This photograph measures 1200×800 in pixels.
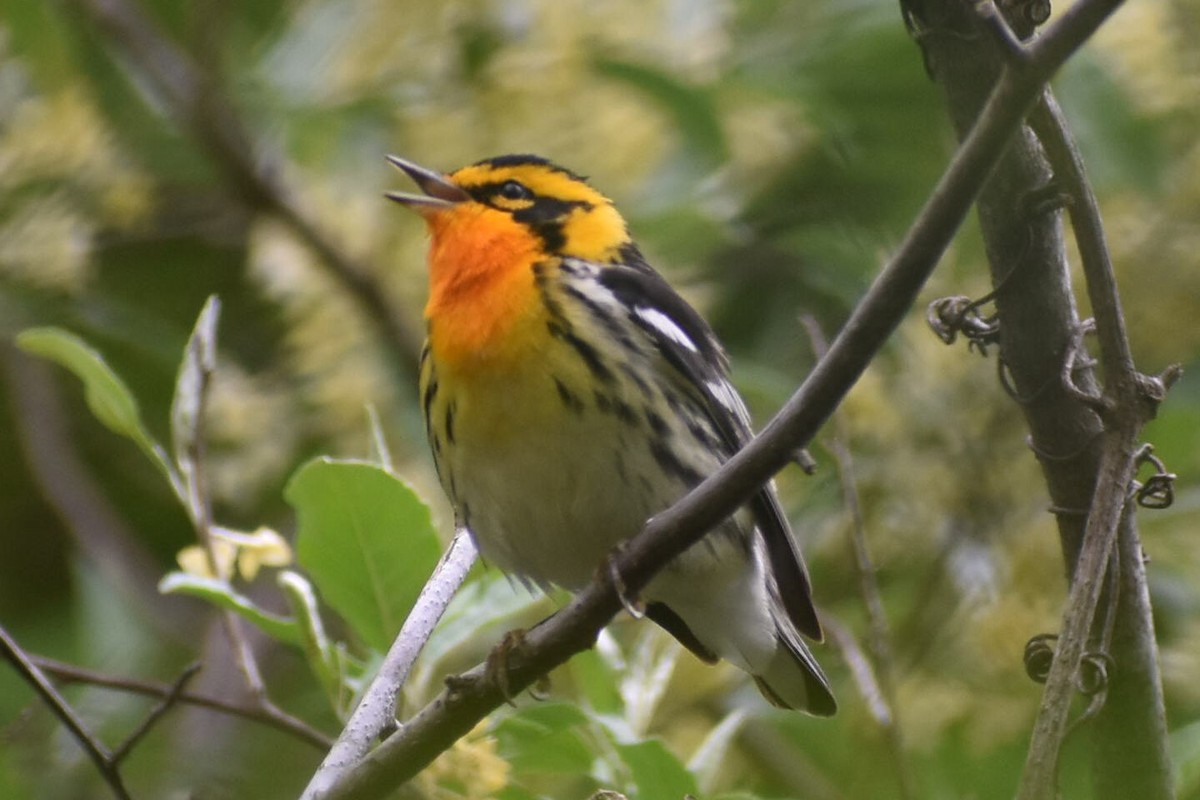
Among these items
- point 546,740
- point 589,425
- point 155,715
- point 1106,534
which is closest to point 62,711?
point 155,715

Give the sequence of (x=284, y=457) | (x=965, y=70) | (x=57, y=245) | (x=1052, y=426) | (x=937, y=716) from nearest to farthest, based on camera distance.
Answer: (x=965, y=70), (x=1052, y=426), (x=937, y=716), (x=57, y=245), (x=284, y=457)

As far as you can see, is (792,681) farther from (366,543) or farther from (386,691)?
(386,691)

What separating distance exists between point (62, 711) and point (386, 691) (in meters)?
0.39

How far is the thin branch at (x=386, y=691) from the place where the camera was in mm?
2023

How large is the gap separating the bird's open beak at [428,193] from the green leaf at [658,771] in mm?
1188

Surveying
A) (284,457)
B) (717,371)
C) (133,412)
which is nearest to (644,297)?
(717,371)

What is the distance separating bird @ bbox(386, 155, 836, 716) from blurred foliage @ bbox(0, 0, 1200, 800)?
22 cm

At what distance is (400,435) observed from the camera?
415 centimetres

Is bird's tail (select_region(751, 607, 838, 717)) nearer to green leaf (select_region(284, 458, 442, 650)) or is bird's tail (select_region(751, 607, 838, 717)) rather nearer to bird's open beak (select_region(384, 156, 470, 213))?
green leaf (select_region(284, 458, 442, 650))

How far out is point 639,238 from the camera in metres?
4.10

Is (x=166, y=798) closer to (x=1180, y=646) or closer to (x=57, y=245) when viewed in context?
(x=57, y=245)

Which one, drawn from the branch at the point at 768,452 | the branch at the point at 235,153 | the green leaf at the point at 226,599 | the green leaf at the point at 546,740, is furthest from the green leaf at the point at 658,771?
the branch at the point at 235,153

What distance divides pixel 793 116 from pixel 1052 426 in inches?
96.9

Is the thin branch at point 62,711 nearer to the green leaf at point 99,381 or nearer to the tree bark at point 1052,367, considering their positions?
the green leaf at point 99,381
